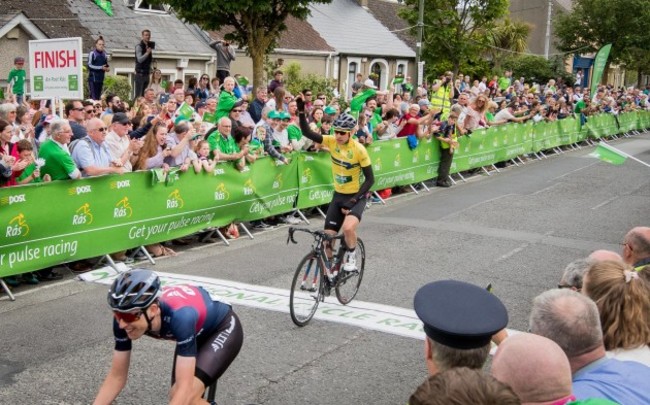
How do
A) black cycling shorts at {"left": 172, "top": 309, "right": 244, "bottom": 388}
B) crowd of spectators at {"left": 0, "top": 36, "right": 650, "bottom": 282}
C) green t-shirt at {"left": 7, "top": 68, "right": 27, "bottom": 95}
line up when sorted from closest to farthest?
black cycling shorts at {"left": 172, "top": 309, "right": 244, "bottom": 388} < crowd of spectators at {"left": 0, "top": 36, "right": 650, "bottom": 282} < green t-shirt at {"left": 7, "top": 68, "right": 27, "bottom": 95}

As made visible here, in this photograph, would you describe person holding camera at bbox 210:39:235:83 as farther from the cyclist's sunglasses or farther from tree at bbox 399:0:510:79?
the cyclist's sunglasses

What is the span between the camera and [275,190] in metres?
13.9

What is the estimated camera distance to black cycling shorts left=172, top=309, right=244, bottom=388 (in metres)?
4.84

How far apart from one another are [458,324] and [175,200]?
8.82m

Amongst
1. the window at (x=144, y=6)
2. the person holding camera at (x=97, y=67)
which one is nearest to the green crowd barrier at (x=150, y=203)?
the person holding camera at (x=97, y=67)

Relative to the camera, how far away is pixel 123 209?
1076cm

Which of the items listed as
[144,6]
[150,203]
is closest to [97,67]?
[150,203]

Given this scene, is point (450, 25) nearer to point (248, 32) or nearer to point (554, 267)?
point (248, 32)

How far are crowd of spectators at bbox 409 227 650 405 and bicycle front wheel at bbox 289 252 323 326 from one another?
161 inches

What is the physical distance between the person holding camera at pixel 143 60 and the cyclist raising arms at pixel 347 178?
11891 millimetres

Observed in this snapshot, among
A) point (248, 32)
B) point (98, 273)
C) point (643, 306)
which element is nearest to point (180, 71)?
point (248, 32)

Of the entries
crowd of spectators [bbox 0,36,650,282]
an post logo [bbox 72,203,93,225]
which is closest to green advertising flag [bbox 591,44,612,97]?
crowd of spectators [bbox 0,36,650,282]

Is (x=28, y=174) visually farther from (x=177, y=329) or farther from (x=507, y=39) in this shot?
(x=507, y=39)

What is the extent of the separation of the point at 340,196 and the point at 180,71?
24358 millimetres
